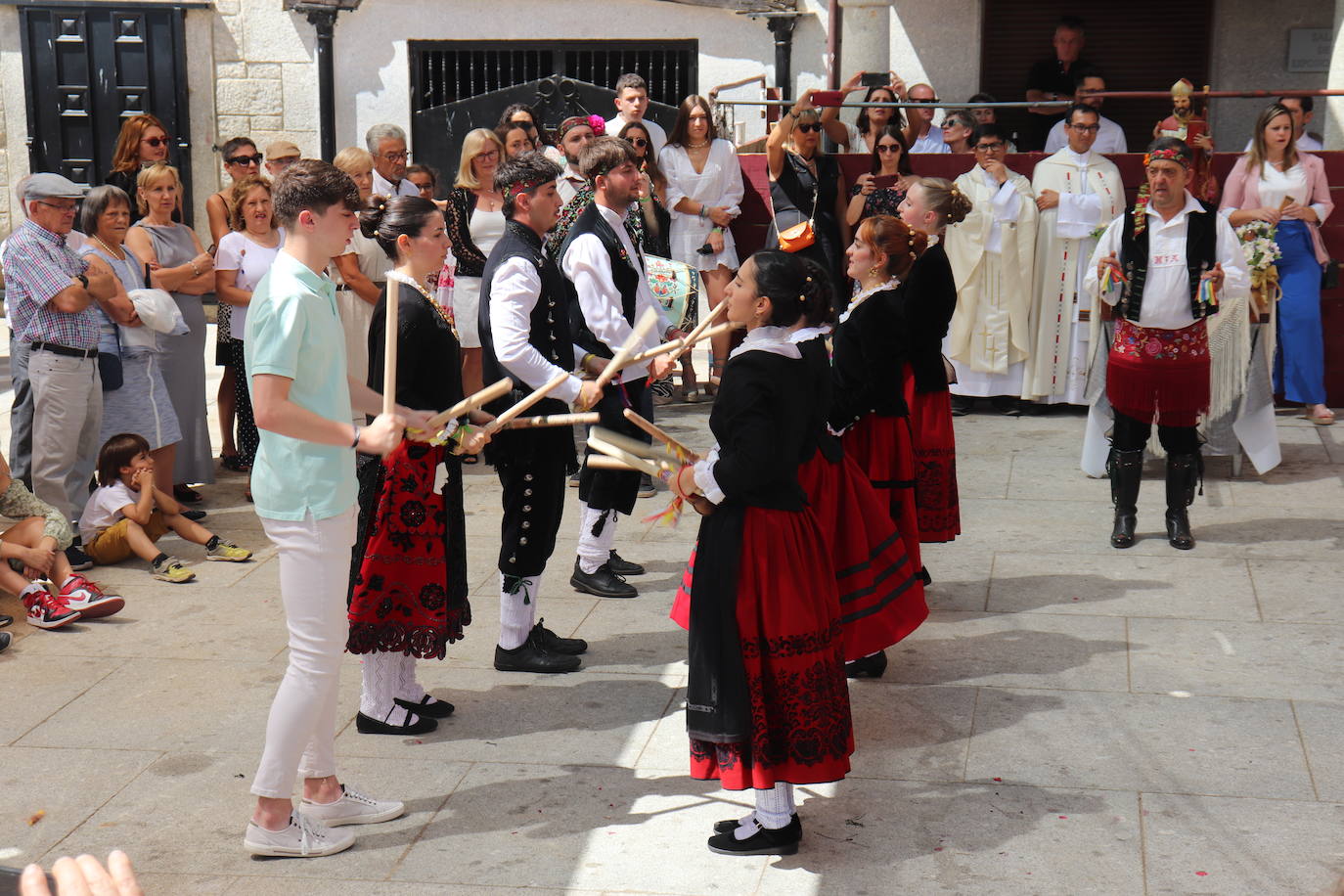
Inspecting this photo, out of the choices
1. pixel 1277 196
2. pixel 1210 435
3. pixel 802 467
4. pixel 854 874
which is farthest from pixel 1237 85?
pixel 854 874

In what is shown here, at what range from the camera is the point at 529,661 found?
17.8 feet

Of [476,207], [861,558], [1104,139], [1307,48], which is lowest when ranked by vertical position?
[861,558]

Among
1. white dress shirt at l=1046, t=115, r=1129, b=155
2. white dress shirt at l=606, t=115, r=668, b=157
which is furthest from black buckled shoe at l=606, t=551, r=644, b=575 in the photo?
white dress shirt at l=1046, t=115, r=1129, b=155

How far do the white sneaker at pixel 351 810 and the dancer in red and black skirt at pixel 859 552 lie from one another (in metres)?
1.45

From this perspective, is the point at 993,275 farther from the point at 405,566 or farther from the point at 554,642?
the point at 405,566

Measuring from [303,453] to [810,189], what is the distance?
6.27 meters

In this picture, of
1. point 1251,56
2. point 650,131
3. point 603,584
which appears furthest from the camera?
point 1251,56

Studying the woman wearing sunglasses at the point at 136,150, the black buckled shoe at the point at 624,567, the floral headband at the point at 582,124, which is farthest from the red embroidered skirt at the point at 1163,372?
the woman wearing sunglasses at the point at 136,150

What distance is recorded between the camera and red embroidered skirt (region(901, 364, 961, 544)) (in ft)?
19.2

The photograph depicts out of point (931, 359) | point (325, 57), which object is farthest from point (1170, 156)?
point (325, 57)

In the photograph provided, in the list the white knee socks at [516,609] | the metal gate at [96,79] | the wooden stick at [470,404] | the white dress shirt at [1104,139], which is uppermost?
the metal gate at [96,79]

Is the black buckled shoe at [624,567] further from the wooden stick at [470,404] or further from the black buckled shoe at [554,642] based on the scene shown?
the wooden stick at [470,404]

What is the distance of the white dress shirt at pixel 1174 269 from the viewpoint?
661 cm

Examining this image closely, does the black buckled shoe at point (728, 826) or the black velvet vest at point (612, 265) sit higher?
the black velvet vest at point (612, 265)
